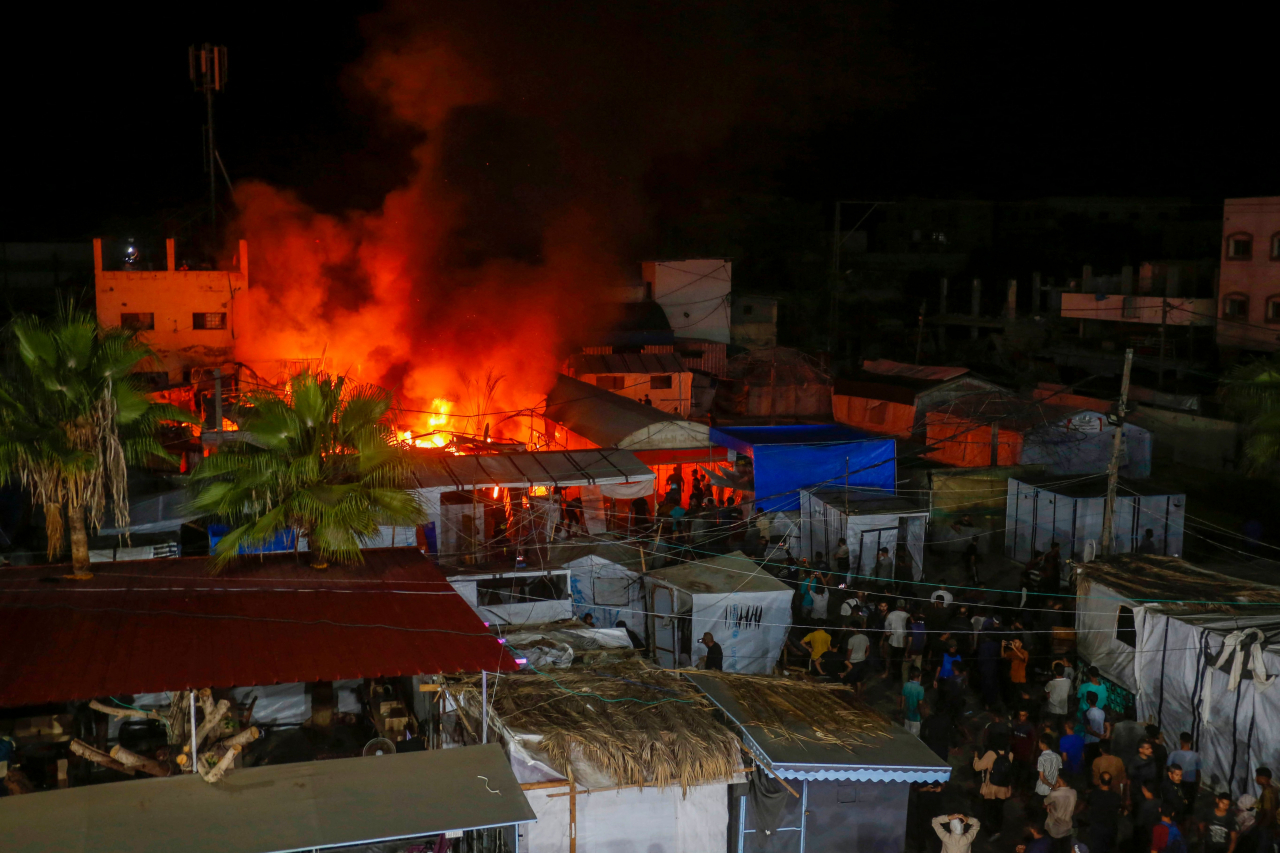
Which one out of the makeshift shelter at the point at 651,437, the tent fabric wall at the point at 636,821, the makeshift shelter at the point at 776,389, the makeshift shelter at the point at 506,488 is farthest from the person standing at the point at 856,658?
the makeshift shelter at the point at 776,389

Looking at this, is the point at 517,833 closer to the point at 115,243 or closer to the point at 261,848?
the point at 261,848

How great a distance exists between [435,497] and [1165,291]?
87.1 feet

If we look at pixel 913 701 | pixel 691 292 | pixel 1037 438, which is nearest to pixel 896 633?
pixel 913 701

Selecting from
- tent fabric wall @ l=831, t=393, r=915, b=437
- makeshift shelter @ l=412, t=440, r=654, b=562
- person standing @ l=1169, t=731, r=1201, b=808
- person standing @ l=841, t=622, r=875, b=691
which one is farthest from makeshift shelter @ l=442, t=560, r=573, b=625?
tent fabric wall @ l=831, t=393, r=915, b=437

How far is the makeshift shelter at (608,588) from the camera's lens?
13.3 metres

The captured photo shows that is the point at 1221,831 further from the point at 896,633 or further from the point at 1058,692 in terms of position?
the point at 896,633

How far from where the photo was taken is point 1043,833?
7.81 metres

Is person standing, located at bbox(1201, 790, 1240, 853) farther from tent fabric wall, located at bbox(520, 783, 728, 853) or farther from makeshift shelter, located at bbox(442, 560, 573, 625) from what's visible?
makeshift shelter, located at bbox(442, 560, 573, 625)

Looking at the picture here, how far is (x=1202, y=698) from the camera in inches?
394

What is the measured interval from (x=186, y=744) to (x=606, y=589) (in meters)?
6.61

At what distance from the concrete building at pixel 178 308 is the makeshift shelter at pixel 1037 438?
61.2 feet

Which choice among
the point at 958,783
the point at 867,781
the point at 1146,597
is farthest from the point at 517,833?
the point at 1146,597

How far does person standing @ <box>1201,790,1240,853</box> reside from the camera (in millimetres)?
7934

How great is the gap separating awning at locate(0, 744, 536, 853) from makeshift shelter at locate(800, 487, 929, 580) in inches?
391
